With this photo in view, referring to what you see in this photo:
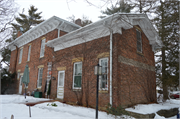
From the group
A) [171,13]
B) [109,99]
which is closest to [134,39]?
[109,99]

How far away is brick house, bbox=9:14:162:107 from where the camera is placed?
Answer: 746cm

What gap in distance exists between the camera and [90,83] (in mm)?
8359

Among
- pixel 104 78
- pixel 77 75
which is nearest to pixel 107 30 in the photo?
pixel 104 78

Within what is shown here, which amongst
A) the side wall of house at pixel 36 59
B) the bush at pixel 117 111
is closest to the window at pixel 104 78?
the bush at pixel 117 111

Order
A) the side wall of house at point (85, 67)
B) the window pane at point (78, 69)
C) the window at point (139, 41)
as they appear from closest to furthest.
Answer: the side wall of house at point (85, 67)
the window pane at point (78, 69)
the window at point (139, 41)

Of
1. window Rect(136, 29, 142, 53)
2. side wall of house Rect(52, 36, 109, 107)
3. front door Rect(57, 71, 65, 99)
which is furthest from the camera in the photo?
front door Rect(57, 71, 65, 99)

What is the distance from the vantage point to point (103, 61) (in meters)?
8.15

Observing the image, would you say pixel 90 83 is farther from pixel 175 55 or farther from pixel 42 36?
pixel 175 55

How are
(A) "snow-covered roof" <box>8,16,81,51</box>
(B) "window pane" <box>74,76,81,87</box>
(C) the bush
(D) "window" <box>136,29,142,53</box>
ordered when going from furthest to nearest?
(A) "snow-covered roof" <box>8,16,81,51</box>, (D) "window" <box>136,29,142,53</box>, (B) "window pane" <box>74,76,81,87</box>, (C) the bush

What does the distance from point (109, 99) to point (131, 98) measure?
5.10ft

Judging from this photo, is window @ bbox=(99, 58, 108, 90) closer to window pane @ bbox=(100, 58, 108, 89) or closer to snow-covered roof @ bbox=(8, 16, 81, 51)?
window pane @ bbox=(100, 58, 108, 89)

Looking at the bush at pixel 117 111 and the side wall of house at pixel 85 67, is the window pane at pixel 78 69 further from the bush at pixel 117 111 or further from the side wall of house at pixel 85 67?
the bush at pixel 117 111

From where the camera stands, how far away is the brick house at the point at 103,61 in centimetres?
746

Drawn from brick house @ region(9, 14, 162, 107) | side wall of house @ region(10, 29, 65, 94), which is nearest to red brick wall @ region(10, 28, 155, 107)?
brick house @ region(9, 14, 162, 107)
